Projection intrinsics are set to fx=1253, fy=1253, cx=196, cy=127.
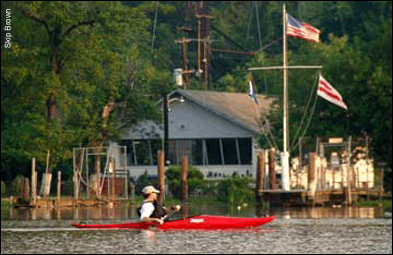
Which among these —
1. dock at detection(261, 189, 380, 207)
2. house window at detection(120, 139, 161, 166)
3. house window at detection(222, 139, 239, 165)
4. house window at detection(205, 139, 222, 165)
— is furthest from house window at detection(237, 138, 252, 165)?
house window at detection(120, 139, 161, 166)

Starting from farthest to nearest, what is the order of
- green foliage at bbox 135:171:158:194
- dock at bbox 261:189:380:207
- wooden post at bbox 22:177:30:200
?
green foliage at bbox 135:171:158:194
wooden post at bbox 22:177:30:200
dock at bbox 261:189:380:207

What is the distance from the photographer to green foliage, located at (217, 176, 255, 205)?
305ft

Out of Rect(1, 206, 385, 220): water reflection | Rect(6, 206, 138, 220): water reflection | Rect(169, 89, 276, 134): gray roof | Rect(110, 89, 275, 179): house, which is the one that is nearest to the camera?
Rect(6, 206, 138, 220): water reflection

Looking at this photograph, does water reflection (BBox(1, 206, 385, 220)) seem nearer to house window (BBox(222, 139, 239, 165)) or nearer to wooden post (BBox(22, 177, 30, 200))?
wooden post (BBox(22, 177, 30, 200))

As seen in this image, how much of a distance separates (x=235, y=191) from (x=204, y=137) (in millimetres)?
17461

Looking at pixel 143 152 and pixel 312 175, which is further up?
pixel 143 152

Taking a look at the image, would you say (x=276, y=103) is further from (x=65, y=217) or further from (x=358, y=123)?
(x=65, y=217)

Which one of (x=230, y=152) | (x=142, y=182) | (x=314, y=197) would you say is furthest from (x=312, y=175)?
(x=230, y=152)

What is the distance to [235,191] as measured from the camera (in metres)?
93.8

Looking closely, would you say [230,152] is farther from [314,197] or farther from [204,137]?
[314,197]

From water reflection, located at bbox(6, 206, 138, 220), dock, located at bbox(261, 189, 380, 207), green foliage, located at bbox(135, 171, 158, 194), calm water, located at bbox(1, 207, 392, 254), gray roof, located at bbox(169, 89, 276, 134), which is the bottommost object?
calm water, located at bbox(1, 207, 392, 254)

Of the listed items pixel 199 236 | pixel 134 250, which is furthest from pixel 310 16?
pixel 134 250

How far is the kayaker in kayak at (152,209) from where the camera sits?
12281 millimetres

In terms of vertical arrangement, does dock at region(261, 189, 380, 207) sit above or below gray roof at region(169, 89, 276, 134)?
below
